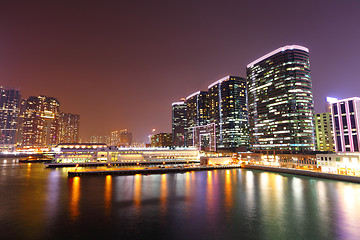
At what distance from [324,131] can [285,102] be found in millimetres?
44079

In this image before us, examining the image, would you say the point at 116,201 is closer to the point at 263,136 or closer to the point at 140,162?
the point at 140,162

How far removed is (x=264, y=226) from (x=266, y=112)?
130 metres

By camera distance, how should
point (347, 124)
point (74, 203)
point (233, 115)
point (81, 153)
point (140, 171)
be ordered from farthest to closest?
point (233, 115) → point (81, 153) → point (140, 171) → point (347, 124) → point (74, 203)

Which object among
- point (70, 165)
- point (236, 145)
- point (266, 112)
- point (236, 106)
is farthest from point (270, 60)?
point (70, 165)

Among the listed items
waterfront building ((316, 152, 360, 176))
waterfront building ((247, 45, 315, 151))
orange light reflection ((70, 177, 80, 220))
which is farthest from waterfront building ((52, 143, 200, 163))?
waterfront building ((316, 152, 360, 176))

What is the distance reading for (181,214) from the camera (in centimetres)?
3784

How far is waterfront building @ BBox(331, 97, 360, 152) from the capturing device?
311 feet

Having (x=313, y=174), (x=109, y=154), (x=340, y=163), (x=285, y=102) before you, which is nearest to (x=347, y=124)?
(x=340, y=163)

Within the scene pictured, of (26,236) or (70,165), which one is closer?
(26,236)

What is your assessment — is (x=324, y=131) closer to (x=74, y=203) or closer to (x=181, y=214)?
(x=181, y=214)

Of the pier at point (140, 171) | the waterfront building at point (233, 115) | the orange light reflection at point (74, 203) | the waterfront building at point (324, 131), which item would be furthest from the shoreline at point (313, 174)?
the orange light reflection at point (74, 203)

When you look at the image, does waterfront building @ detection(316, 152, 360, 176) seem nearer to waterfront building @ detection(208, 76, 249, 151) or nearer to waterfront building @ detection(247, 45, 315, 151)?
waterfront building @ detection(247, 45, 315, 151)

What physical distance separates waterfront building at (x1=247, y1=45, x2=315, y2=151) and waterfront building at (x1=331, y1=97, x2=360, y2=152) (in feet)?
77.8

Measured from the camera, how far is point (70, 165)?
124m
